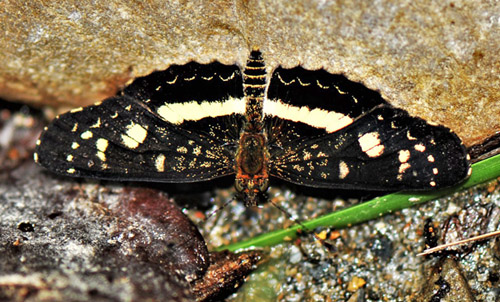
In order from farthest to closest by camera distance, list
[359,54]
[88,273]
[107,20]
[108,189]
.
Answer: [108,189] < [107,20] < [359,54] < [88,273]

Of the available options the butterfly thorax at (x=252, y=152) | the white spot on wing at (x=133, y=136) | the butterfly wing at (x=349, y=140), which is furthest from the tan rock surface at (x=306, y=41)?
the white spot on wing at (x=133, y=136)

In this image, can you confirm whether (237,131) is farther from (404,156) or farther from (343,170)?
(404,156)

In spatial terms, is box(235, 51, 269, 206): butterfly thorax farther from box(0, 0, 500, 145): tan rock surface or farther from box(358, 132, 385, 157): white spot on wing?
box(358, 132, 385, 157): white spot on wing

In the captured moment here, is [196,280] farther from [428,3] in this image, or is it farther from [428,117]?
[428,3]

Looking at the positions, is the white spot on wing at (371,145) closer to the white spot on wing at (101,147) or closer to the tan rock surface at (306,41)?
the tan rock surface at (306,41)

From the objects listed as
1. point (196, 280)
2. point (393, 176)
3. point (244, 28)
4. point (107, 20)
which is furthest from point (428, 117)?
point (107, 20)

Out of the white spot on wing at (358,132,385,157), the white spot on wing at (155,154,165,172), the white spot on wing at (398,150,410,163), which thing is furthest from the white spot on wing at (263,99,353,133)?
the white spot on wing at (155,154,165,172)

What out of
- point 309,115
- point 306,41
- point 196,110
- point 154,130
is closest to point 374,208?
point 309,115
